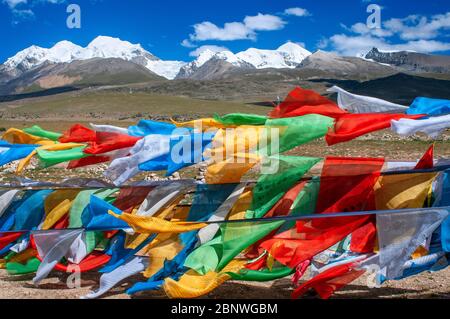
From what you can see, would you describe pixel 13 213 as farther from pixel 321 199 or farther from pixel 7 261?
pixel 321 199

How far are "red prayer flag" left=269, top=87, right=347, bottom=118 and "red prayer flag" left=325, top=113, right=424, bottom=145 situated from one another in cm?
16

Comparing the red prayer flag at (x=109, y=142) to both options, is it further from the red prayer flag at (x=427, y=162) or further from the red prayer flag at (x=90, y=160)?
the red prayer flag at (x=427, y=162)

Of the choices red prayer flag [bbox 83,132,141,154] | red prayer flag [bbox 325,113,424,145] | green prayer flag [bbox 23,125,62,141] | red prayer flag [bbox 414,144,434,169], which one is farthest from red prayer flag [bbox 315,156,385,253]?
green prayer flag [bbox 23,125,62,141]

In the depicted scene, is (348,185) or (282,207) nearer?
(348,185)

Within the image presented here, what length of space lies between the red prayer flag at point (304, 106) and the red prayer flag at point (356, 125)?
0.52 ft

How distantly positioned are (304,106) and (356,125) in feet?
1.85

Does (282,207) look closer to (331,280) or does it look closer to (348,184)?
(348,184)

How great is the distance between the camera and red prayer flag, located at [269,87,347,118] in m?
5.77

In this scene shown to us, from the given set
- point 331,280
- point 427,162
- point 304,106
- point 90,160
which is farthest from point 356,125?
point 90,160

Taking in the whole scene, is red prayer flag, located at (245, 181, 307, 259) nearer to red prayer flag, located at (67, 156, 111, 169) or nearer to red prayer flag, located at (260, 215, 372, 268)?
red prayer flag, located at (260, 215, 372, 268)

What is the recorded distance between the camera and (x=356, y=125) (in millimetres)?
5582

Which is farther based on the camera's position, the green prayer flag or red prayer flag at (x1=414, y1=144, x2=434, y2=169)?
the green prayer flag

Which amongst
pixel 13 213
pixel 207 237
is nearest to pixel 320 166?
pixel 207 237
